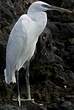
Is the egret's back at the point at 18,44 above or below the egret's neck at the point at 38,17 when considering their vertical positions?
below

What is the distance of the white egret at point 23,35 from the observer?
7234 millimetres

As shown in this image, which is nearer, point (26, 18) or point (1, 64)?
point (26, 18)

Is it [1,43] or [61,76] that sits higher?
[1,43]

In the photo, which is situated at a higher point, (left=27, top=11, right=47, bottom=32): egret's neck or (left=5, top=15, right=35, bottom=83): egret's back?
(left=27, top=11, right=47, bottom=32): egret's neck

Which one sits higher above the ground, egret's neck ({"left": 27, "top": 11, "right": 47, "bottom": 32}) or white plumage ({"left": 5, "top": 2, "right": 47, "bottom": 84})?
egret's neck ({"left": 27, "top": 11, "right": 47, "bottom": 32})

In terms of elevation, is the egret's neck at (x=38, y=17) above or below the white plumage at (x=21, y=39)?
above

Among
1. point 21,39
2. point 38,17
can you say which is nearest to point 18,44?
point 21,39

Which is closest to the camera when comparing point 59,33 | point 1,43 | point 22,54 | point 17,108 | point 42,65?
point 17,108

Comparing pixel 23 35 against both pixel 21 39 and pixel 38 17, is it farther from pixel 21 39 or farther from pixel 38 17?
pixel 38 17

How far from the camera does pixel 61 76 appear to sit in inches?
420

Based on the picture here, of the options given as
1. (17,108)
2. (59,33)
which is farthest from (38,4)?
(59,33)

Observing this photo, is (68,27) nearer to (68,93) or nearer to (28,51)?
(68,93)

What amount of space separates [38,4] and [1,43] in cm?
218

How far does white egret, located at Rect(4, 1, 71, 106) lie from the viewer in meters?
7.23
